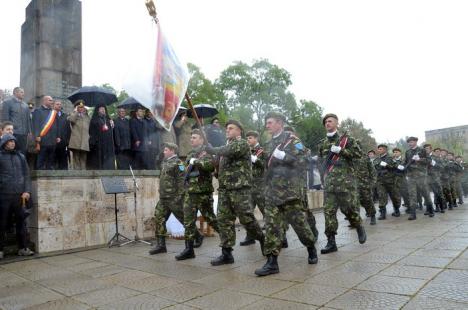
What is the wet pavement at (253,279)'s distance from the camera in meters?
3.67

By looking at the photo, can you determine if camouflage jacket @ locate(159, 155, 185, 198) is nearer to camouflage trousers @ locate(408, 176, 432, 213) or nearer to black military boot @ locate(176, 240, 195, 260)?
black military boot @ locate(176, 240, 195, 260)

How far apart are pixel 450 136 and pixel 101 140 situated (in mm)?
67639

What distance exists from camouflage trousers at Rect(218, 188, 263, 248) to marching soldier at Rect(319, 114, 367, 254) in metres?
1.27

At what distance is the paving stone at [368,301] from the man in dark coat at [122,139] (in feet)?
23.4

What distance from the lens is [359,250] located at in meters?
6.14

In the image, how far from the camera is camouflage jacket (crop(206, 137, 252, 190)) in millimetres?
5459

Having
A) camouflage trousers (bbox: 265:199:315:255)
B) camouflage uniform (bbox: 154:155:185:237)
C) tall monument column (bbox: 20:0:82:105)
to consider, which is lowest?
camouflage trousers (bbox: 265:199:315:255)

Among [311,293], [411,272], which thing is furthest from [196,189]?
[411,272]

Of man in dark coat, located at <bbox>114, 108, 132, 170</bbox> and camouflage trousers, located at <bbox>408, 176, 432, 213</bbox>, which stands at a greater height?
man in dark coat, located at <bbox>114, 108, 132, 170</bbox>

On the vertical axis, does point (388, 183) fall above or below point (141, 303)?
above

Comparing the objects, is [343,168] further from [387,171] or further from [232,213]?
[387,171]

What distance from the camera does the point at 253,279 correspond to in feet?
15.1

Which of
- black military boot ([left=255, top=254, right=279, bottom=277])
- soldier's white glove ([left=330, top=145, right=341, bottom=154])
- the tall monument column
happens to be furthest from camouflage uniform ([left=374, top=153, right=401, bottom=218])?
the tall monument column

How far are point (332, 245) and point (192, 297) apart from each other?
113 inches
